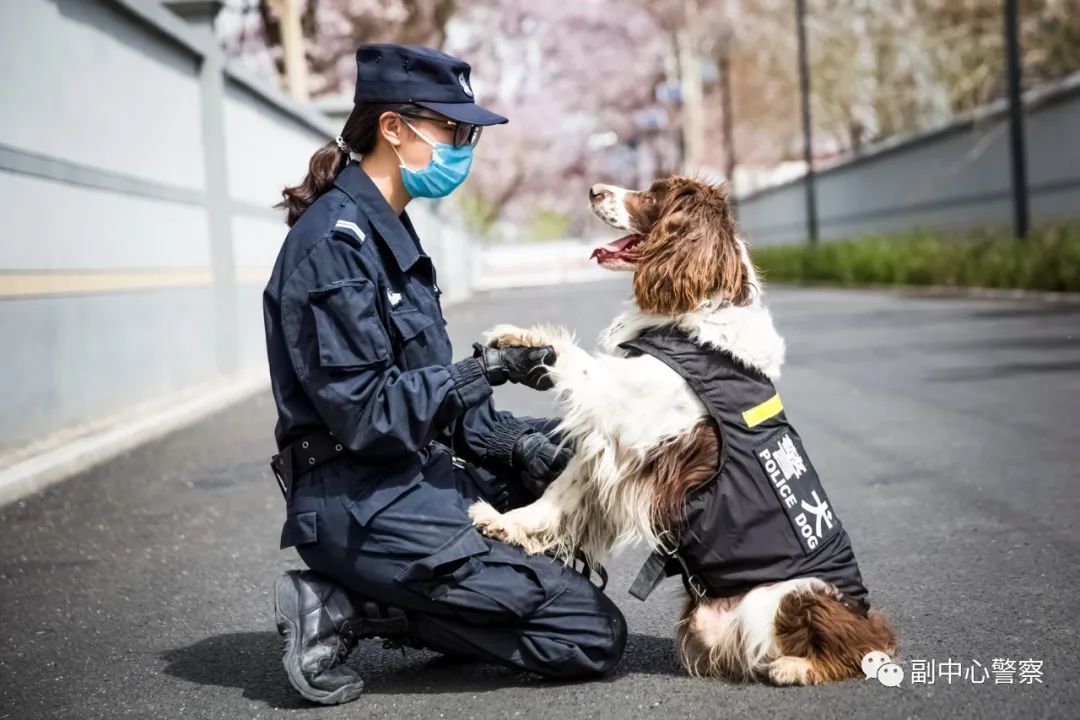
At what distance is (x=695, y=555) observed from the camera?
376 centimetres

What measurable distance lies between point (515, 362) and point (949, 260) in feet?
68.1

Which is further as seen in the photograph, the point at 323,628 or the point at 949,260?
the point at 949,260

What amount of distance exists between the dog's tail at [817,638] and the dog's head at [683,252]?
888 millimetres

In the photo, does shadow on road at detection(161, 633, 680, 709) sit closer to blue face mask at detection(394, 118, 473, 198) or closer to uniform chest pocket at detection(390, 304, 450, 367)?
uniform chest pocket at detection(390, 304, 450, 367)

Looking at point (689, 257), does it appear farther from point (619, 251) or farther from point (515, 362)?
point (515, 362)

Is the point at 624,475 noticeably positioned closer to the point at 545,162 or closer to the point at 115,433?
the point at 115,433

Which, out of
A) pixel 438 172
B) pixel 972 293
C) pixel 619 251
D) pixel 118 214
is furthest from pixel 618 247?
pixel 972 293

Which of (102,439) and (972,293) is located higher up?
(972,293)

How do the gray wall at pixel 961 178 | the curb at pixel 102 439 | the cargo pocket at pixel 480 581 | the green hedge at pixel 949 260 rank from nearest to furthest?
1. the cargo pocket at pixel 480 581
2. the curb at pixel 102 439
3. the green hedge at pixel 949 260
4. the gray wall at pixel 961 178

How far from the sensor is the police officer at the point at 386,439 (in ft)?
11.9

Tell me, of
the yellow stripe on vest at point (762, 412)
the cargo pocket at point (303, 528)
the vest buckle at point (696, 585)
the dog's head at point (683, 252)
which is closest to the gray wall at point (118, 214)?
the cargo pocket at point (303, 528)

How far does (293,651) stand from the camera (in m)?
3.67

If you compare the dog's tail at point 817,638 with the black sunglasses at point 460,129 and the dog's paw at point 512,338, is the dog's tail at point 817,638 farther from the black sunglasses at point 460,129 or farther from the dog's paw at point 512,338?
the black sunglasses at point 460,129

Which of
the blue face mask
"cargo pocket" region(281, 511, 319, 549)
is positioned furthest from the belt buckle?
the blue face mask
